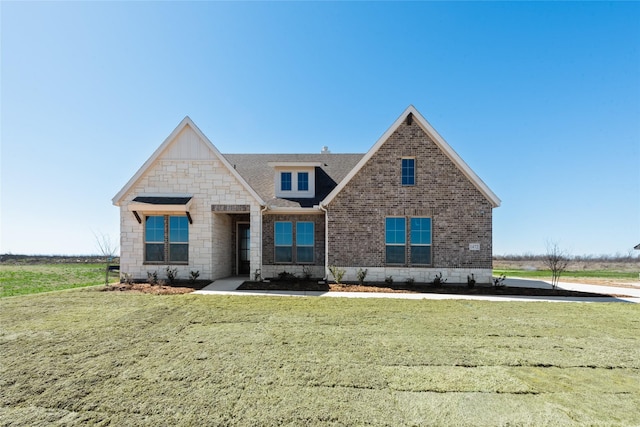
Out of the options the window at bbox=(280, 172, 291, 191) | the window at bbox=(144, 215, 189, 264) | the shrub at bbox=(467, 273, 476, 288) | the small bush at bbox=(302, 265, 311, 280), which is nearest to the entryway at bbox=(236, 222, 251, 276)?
the window at bbox=(280, 172, 291, 191)

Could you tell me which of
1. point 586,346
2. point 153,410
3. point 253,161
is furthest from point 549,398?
point 253,161

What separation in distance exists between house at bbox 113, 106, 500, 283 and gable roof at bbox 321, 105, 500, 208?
41 millimetres

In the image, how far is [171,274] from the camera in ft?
43.4

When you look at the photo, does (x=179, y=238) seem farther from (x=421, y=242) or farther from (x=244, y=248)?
(x=421, y=242)

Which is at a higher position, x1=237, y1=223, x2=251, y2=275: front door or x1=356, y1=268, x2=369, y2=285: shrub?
x1=237, y1=223, x2=251, y2=275: front door

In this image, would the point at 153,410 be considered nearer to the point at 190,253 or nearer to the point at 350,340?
the point at 350,340

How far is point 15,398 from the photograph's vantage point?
12.0ft

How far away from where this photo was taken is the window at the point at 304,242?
1477cm

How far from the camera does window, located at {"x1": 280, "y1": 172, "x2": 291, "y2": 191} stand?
15.8 meters

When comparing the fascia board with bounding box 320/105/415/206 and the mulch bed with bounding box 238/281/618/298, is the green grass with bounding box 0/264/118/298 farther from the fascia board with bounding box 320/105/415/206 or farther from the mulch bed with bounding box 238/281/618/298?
the fascia board with bounding box 320/105/415/206

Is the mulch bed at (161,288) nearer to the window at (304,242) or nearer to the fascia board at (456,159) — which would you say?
the window at (304,242)

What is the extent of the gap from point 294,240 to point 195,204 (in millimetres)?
4796

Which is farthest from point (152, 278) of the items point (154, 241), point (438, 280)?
point (438, 280)

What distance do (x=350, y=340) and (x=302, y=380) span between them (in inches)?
74.6
